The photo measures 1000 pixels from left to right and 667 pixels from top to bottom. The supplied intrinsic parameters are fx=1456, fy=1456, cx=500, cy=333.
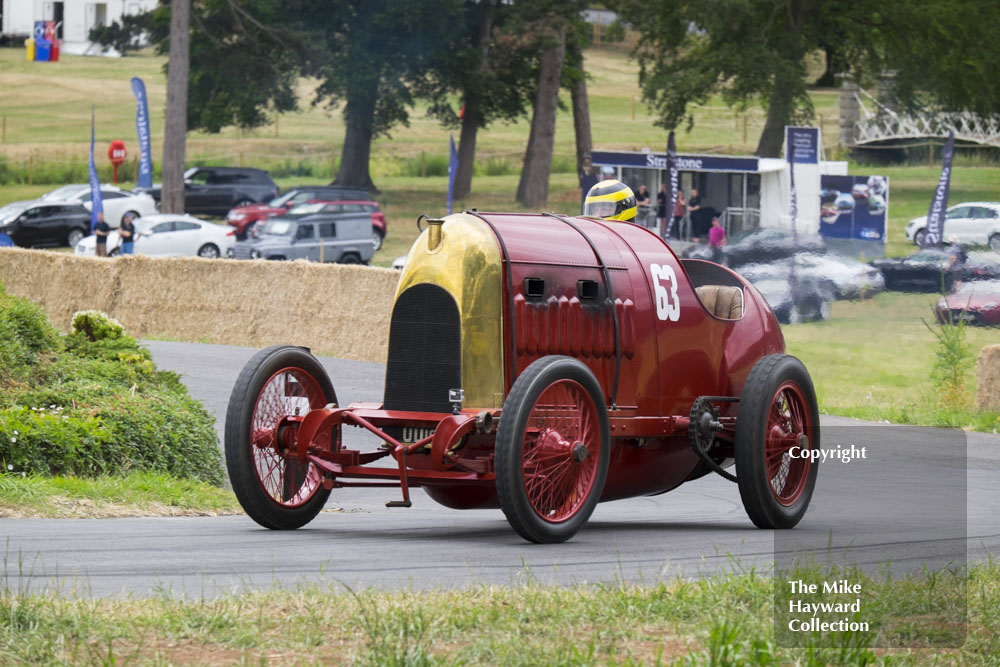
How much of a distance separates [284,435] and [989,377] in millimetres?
12637

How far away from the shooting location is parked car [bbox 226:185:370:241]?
47250mm

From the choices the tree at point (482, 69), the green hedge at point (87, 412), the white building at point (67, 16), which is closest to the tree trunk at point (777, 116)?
the tree at point (482, 69)

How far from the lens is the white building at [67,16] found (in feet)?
317

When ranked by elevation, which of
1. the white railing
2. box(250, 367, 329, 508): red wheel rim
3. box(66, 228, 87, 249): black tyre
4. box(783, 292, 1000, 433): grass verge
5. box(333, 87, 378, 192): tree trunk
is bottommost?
box(783, 292, 1000, 433): grass verge

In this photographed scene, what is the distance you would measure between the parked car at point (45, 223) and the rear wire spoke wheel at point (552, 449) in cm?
4109

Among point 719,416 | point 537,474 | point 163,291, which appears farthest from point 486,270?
point 163,291

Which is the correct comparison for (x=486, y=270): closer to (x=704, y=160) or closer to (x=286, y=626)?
(x=286, y=626)

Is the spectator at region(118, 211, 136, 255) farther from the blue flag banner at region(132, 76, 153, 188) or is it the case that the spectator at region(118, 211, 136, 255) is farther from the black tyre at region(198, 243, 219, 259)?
the blue flag banner at region(132, 76, 153, 188)

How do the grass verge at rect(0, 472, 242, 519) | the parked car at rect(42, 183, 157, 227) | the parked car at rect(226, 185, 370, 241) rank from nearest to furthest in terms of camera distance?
the grass verge at rect(0, 472, 242, 519), the parked car at rect(226, 185, 370, 241), the parked car at rect(42, 183, 157, 227)

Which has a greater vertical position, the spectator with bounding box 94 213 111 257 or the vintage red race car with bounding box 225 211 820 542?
the spectator with bounding box 94 213 111 257

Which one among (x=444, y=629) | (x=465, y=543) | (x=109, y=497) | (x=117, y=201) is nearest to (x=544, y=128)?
(x=117, y=201)

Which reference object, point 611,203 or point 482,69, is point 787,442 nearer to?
point 611,203

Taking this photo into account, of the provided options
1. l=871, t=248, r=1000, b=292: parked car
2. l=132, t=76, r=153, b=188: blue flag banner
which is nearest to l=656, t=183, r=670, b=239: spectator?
l=871, t=248, r=1000, b=292: parked car

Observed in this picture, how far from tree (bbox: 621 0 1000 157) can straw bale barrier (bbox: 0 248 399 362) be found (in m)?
28.8
